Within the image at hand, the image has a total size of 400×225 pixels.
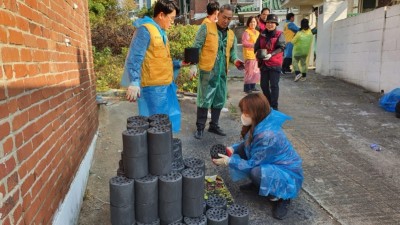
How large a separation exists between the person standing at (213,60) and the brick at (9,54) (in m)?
2.92

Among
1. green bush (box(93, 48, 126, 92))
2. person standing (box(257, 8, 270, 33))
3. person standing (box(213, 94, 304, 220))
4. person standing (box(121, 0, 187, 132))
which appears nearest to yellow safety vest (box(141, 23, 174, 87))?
person standing (box(121, 0, 187, 132))

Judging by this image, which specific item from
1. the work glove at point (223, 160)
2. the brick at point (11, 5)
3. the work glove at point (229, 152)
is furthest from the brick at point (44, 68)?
Result: the work glove at point (229, 152)

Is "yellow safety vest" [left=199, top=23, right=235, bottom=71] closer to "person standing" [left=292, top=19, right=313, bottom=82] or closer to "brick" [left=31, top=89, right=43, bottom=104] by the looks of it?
"brick" [left=31, top=89, right=43, bottom=104]

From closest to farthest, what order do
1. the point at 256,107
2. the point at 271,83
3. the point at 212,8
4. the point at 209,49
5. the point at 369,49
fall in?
the point at 256,107
the point at 209,49
the point at 212,8
the point at 271,83
the point at 369,49

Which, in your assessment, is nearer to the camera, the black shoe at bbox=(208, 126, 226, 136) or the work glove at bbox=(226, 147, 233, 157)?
the work glove at bbox=(226, 147, 233, 157)

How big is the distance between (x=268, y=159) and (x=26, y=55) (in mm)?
2007

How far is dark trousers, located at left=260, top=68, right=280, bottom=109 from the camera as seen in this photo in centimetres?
544

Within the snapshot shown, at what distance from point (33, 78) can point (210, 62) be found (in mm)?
2864

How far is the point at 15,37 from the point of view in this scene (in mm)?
1564

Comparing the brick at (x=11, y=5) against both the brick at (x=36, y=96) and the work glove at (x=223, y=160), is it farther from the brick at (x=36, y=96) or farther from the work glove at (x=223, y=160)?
the work glove at (x=223, y=160)

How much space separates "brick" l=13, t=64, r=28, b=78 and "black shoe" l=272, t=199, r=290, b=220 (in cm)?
224

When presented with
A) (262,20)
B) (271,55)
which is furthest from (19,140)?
(262,20)

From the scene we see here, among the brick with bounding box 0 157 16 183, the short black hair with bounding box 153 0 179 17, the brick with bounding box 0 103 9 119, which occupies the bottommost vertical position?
the brick with bounding box 0 157 16 183

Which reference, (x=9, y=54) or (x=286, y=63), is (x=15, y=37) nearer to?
(x=9, y=54)
